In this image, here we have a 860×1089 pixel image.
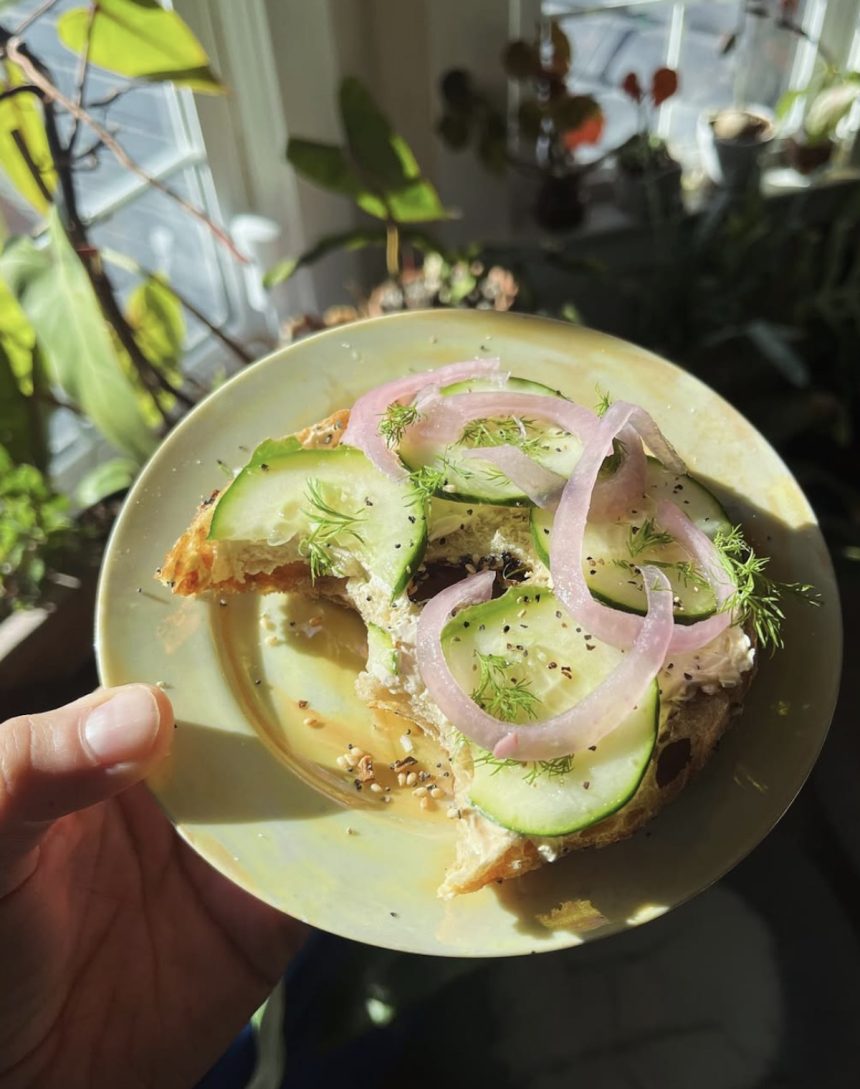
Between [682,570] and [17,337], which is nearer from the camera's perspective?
[682,570]

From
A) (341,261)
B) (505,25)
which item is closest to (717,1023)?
(341,261)

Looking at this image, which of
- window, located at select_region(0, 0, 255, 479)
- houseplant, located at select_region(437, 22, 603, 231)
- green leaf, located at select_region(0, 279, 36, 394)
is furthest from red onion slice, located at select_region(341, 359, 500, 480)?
houseplant, located at select_region(437, 22, 603, 231)

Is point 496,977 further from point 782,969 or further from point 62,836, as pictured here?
point 62,836

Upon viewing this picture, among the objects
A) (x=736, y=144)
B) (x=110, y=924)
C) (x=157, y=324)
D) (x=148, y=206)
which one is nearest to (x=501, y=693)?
(x=110, y=924)

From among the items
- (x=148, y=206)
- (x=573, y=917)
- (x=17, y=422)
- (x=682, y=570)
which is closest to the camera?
(x=573, y=917)

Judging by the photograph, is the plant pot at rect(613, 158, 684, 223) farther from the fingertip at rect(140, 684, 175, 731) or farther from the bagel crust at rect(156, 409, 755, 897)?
the fingertip at rect(140, 684, 175, 731)

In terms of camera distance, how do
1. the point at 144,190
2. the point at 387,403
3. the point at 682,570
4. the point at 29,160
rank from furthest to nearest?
the point at 144,190
the point at 29,160
the point at 387,403
the point at 682,570

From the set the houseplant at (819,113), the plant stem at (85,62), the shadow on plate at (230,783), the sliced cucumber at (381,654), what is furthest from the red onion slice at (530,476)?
the houseplant at (819,113)

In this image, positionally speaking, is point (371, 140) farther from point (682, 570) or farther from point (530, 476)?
point (682, 570)
